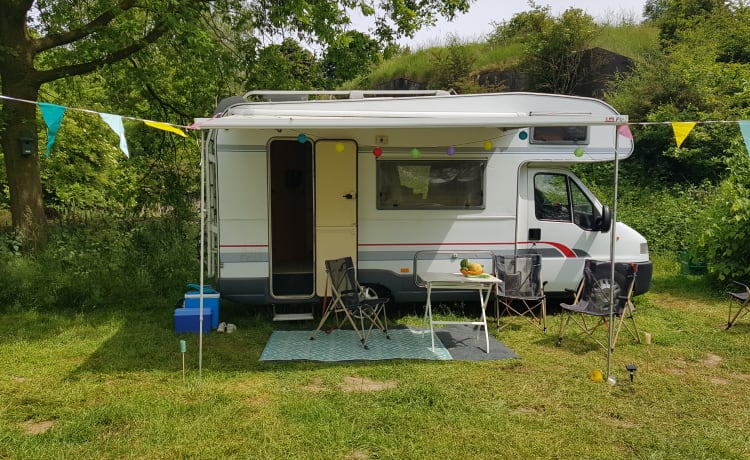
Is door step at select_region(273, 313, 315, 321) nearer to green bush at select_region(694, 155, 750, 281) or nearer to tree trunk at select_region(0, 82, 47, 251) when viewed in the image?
tree trunk at select_region(0, 82, 47, 251)

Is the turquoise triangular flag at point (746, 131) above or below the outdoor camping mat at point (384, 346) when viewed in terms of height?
above

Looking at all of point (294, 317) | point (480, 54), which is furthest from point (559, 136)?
point (480, 54)

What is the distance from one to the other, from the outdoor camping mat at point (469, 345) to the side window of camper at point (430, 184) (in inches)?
56.0

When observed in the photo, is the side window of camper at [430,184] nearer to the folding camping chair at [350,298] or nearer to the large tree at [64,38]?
the folding camping chair at [350,298]

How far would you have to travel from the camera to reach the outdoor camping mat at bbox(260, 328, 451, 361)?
5.07 meters

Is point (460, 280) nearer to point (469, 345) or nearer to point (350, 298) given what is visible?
point (469, 345)

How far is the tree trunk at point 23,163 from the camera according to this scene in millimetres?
7355

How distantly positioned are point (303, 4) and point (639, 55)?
34.8ft

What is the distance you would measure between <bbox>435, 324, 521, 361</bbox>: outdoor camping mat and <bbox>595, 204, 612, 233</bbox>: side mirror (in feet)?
6.43

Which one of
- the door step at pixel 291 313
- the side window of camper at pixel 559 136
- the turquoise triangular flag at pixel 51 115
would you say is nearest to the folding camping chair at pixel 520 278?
the side window of camper at pixel 559 136

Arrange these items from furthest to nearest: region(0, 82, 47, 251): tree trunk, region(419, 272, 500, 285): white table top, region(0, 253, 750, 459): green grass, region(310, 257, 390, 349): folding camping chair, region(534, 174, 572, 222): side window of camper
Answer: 1. region(0, 82, 47, 251): tree trunk
2. region(534, 174, 572, 222): side window of camper
3. region(310, 257, 390, 349): folding camping chair
4. region(419, 272, 500, 285): white table top
5. region(0, 253, 750, 459): green grass

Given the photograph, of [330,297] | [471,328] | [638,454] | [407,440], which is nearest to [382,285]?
[330,297]

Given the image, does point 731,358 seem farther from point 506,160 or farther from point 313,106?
point 313,106

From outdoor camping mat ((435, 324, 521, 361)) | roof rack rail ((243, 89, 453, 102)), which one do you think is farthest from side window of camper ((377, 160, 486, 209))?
outdoor camping mat ((435, 324, 521, 361))
